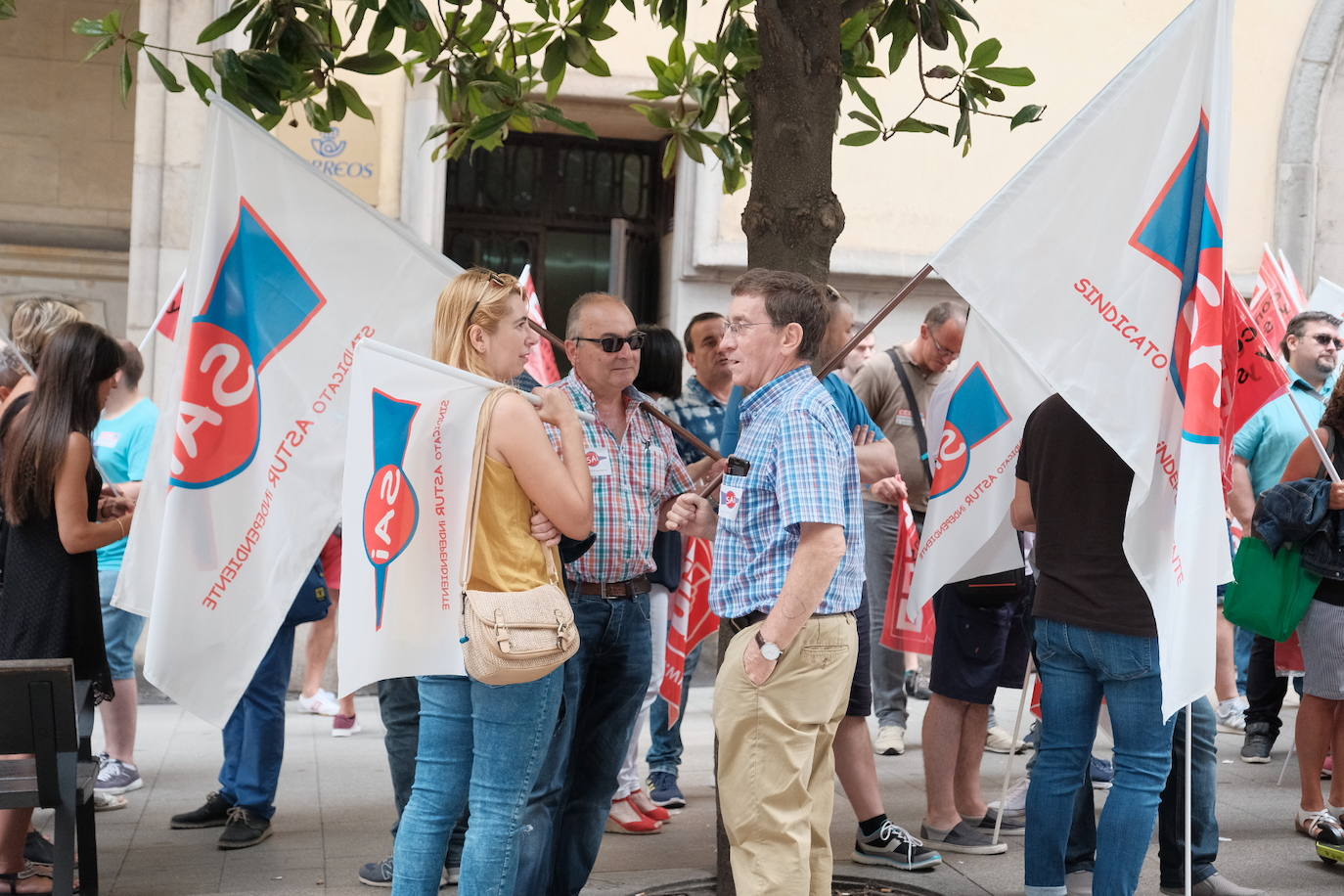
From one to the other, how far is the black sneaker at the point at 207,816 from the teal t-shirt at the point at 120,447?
1229 millimetres

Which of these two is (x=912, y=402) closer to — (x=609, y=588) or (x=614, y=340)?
(x=614, y=340)

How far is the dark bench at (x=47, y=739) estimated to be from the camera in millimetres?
3971

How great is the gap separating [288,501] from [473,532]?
1.12m

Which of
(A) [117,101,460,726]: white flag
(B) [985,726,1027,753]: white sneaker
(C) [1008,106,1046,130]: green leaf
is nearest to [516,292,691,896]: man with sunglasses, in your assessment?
(A) [117,101,460,726]: white flag

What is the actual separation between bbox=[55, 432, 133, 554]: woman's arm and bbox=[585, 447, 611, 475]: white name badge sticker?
1.72m

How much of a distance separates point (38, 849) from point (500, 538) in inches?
99.8

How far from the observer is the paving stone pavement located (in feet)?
16.3

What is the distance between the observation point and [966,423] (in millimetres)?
5184

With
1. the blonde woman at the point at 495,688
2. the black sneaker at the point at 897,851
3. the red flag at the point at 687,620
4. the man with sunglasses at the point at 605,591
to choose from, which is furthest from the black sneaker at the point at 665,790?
the blonde woman at the point at 495,688

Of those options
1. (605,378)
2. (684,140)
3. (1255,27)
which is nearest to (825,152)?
(605,378)

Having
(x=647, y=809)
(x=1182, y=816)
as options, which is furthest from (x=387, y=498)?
(x=1182, y=816)

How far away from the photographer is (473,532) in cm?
Result: 359

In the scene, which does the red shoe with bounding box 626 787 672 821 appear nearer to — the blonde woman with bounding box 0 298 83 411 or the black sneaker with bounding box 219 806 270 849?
the black sneaker with bounding box 219 806 270 849

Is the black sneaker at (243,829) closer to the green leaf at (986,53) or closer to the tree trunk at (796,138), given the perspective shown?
the tree trunk at (796,138)
